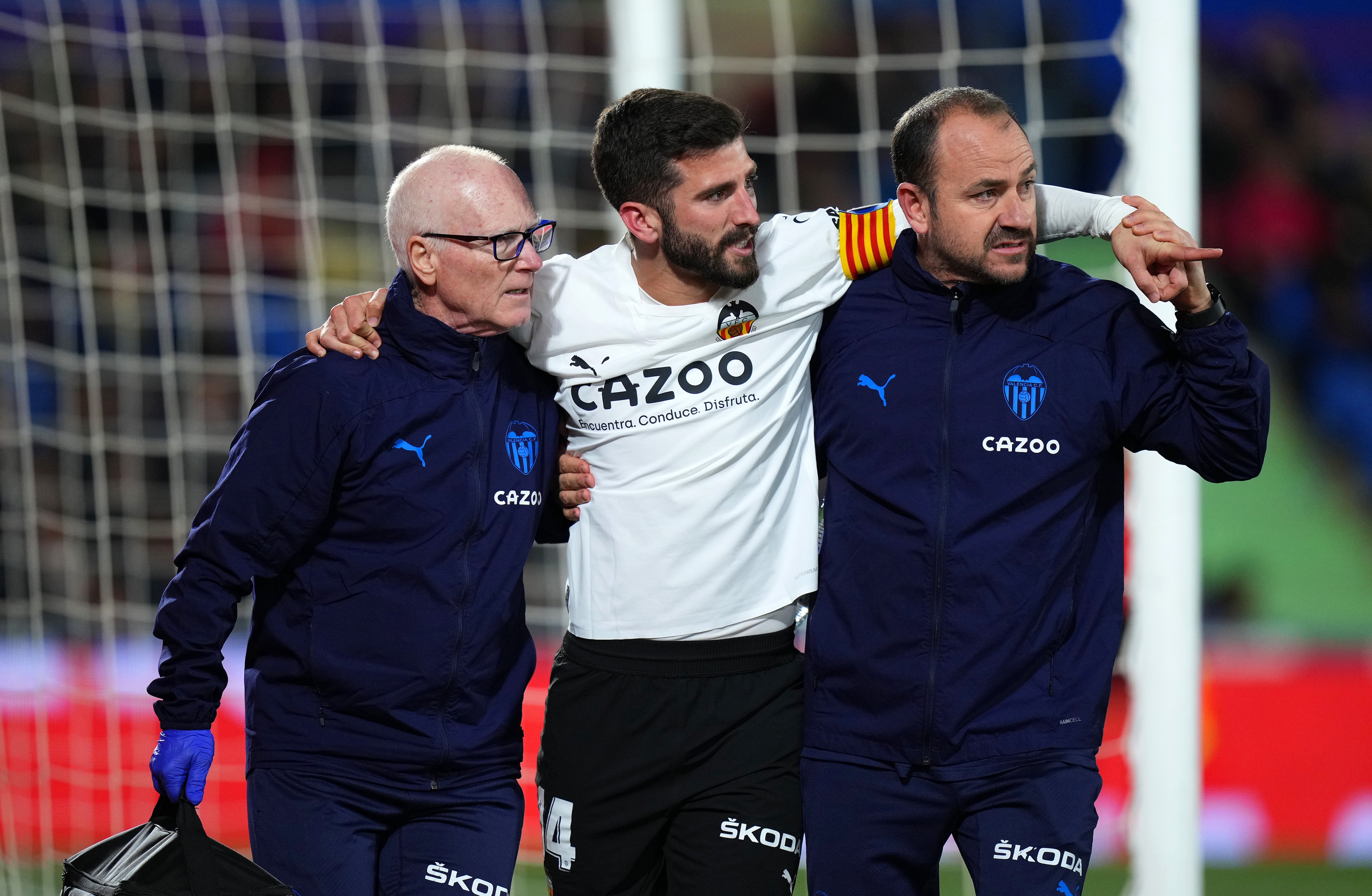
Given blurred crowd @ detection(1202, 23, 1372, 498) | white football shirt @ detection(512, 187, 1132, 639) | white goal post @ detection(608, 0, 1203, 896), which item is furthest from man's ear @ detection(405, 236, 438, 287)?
blurred crowd @ detection(1202, 23, 1372, 498)

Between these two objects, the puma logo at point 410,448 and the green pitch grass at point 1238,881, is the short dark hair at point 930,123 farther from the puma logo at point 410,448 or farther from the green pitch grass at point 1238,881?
the green pitch grass at point 1238,881

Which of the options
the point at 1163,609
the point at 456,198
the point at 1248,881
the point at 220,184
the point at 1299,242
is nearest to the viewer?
the point at 456,198

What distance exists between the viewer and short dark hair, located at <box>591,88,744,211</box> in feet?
9.25

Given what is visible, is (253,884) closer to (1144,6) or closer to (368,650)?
(368,650)

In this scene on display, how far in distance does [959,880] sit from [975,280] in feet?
12.5

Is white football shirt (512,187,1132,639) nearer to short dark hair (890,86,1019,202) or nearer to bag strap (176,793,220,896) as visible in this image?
short dark hair (890,86,1019,202)

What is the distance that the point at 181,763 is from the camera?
8.60 feet

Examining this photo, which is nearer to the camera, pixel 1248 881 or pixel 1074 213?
pixel 1074 213

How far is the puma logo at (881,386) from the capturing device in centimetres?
273

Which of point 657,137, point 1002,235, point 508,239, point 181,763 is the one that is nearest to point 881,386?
point 1002,235

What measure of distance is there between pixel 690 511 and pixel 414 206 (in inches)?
33.2

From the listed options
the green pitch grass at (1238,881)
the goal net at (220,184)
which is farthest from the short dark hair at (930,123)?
the green pitch grass at (1238,881)

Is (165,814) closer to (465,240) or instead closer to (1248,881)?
(465,240)

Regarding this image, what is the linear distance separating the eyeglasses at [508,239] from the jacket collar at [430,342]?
16 centimetres
